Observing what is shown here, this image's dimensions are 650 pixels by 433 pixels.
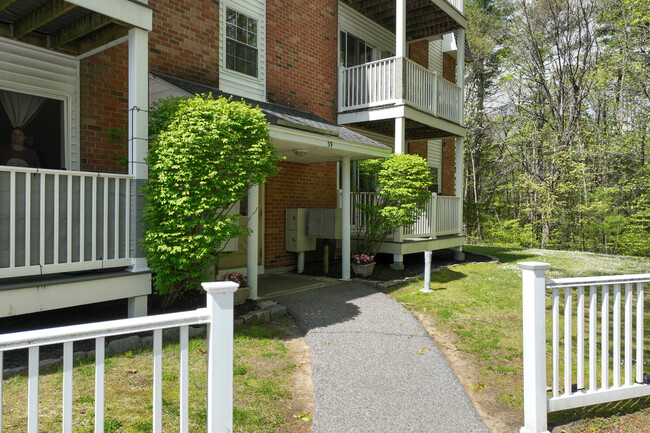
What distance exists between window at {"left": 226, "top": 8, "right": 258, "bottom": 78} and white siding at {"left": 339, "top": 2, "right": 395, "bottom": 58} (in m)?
3.21

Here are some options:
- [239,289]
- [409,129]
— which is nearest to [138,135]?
[239,289]

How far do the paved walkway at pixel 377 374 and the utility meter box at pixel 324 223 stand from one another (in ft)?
8.83

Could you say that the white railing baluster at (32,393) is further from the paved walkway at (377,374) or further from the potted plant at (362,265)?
the potted plant at (362,265)

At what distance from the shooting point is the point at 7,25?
5527 mm

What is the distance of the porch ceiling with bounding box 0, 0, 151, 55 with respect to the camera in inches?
191

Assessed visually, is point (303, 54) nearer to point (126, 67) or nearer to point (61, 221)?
point (126, 67)

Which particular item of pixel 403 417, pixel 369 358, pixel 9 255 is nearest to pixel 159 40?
pixel 9 255

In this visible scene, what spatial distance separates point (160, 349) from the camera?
2309 millimetres

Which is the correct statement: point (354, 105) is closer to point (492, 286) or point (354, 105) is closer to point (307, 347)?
point (492, 286)

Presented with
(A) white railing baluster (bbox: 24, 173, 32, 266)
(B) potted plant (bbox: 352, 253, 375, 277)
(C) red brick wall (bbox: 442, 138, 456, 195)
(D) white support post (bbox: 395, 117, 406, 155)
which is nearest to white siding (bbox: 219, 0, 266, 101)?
(D) white support post (bbox: 395, 117, 406, 155)

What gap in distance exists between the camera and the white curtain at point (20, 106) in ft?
18.5

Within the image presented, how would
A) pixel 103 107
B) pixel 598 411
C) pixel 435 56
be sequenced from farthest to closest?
pixel 435 56 < pixel 103 107 < pixel 598 411

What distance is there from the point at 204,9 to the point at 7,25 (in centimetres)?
336

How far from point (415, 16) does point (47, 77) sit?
380 inches
